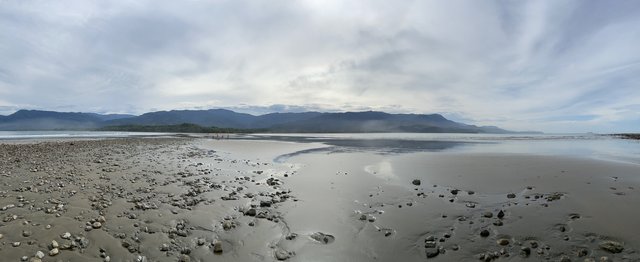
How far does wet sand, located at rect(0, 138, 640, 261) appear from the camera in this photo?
25.0 ft

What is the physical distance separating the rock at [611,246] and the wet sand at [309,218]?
4 cm

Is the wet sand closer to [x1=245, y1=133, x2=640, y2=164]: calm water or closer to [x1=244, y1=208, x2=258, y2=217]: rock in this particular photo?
[x1=244, y1=208, x2=258, y2=217]: rock

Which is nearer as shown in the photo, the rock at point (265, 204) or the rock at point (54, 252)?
the rock at point (54, 252)

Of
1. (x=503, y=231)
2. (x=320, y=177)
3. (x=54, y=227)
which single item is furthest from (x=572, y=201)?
(x=54, y=227)

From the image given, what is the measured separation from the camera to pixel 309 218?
10.6 meters

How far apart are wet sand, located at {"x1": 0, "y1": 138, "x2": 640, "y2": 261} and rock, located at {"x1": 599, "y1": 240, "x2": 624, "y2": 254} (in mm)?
43

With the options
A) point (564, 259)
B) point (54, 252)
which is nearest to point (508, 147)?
point (564, 259)

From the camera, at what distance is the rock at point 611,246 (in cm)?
764

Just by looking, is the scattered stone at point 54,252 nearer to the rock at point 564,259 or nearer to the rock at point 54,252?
the rock at point 54,252

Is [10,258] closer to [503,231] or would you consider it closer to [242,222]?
[242,222]

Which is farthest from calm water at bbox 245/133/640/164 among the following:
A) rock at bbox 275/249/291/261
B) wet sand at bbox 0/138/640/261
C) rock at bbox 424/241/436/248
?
rock at bbox 275/249/291/261

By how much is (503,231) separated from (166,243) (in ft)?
29.6

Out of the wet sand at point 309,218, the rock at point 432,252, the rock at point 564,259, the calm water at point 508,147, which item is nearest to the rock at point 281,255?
the wet sand at point 309,218

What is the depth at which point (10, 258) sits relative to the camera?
643 centimetres
